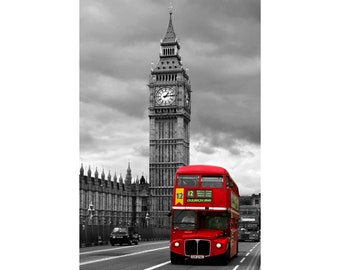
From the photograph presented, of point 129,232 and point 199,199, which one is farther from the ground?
point 199,199

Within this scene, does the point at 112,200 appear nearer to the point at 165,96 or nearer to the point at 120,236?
the point at 165,96

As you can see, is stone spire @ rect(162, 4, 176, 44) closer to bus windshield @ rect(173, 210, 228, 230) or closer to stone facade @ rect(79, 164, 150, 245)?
stone facade @ rect(79, 164, 150, 245)

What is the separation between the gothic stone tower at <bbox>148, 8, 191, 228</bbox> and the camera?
111125mm

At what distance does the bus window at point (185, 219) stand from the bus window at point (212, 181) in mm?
1200

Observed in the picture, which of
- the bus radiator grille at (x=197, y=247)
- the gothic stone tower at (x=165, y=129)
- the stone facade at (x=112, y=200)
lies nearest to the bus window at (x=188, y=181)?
the bus radiator grille at (x=197, y=247)

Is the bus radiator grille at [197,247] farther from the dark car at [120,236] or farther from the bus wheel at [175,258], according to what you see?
the dark car at [120,236]

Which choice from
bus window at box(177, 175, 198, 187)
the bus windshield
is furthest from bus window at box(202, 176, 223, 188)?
the bus windshield

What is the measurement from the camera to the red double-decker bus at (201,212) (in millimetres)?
19812

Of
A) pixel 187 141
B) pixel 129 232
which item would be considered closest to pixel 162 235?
pixel 129 232

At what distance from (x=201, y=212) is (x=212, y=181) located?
1368 mm

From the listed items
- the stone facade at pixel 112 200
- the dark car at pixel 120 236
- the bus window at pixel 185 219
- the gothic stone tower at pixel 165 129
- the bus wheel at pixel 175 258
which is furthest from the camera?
the gothic stone tower at pixel 165 129
